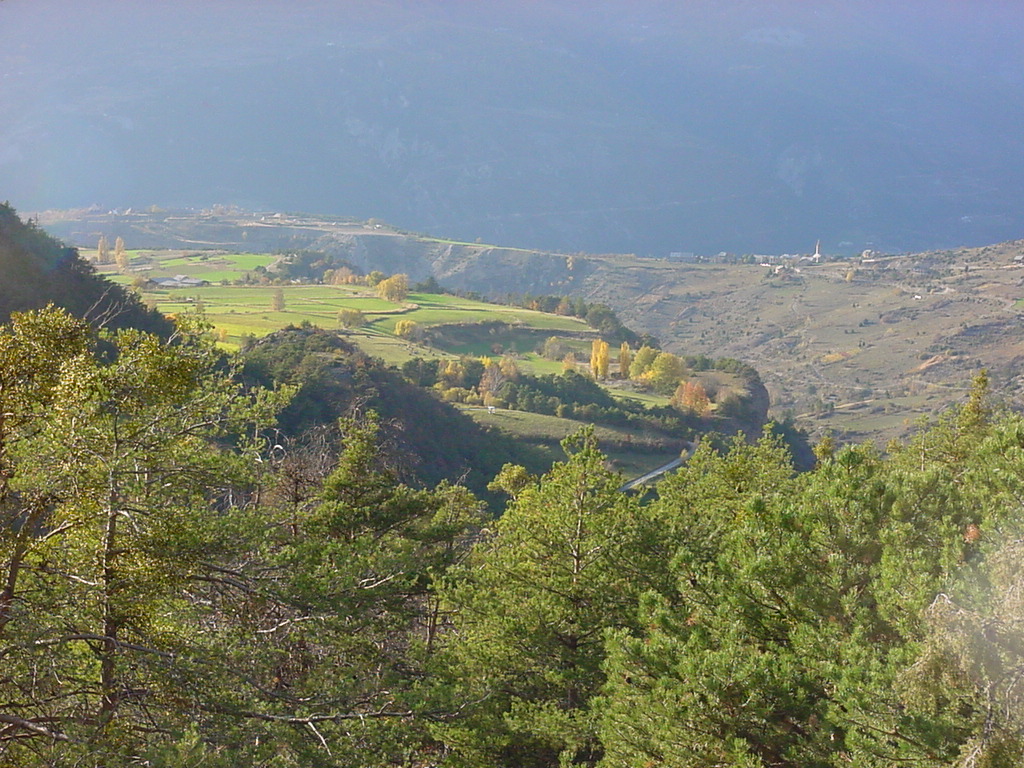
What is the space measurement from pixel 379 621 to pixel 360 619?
38 centimetres

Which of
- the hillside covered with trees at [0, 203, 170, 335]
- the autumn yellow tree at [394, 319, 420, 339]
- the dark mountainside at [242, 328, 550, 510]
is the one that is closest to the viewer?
the hillside covered with trees at [0, 203, 170, 335]

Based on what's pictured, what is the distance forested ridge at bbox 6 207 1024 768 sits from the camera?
321 inches

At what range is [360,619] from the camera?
426 inches

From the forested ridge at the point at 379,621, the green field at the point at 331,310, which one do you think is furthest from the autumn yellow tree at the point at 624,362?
the forested ridge at the point at 379,621

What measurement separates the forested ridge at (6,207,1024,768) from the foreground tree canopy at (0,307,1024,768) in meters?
0.03

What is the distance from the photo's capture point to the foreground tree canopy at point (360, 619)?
812 centimetres

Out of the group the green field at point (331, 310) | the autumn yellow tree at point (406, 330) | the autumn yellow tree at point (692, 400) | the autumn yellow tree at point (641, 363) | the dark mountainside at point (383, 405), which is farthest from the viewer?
the autumn yellow tree at point (641, 363)

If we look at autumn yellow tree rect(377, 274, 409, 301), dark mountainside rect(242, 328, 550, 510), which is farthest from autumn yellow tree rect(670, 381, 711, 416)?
autumn yellow tree rect(377, 274, 409, 301)

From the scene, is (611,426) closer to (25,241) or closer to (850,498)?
(25,241)

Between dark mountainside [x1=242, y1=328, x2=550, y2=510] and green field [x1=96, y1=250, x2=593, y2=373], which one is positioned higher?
green field [x1=96, y1=250, x2=593, y2=373]

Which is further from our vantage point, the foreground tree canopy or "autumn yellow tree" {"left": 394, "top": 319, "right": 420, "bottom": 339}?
"autumn yellow tree" {"left": 394, "top": 319, "right": 420, "bottom": 339}

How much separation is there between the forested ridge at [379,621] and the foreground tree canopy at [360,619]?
33 mm

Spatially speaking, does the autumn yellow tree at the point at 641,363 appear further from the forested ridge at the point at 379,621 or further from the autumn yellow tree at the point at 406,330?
the forested ridge at the point at 379,621

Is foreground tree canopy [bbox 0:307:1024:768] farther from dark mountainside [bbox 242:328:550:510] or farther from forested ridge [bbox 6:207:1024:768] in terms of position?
dark mountainside [bbox 242:328:550:510]
